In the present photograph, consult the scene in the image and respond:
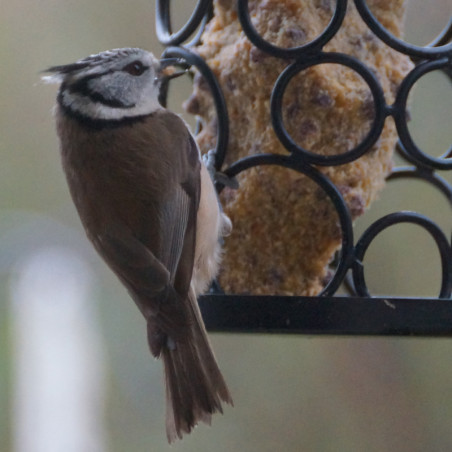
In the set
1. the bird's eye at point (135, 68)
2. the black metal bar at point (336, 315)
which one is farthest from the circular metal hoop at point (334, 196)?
the bird's eye at point (135, 68)

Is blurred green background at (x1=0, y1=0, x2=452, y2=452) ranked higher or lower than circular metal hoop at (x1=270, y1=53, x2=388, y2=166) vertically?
lower

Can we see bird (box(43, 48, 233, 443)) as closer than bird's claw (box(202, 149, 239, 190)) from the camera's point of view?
Yes

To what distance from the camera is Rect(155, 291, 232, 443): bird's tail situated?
2.07 m

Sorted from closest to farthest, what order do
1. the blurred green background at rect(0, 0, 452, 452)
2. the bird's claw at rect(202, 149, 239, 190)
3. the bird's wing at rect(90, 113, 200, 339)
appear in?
the bird's wing at rect(90, 113, 200, 339), the bird's claw at rect(202, 149, 239, 190), the blurred green background at rect(0, 0, 452, 452)

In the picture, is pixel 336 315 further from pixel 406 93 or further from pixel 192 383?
pixel 406 93

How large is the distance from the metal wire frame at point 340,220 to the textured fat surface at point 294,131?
5cm

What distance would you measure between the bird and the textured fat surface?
94 mm

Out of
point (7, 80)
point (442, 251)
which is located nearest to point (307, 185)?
point (442, 251)

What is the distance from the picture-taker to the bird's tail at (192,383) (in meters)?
2.07

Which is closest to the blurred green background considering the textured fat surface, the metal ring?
the textured fat surface

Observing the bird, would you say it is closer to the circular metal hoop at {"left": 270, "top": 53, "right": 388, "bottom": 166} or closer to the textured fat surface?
the textured fat surface

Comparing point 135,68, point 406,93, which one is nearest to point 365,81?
point 406,93

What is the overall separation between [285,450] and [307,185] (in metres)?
1.72

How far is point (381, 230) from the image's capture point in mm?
2170
